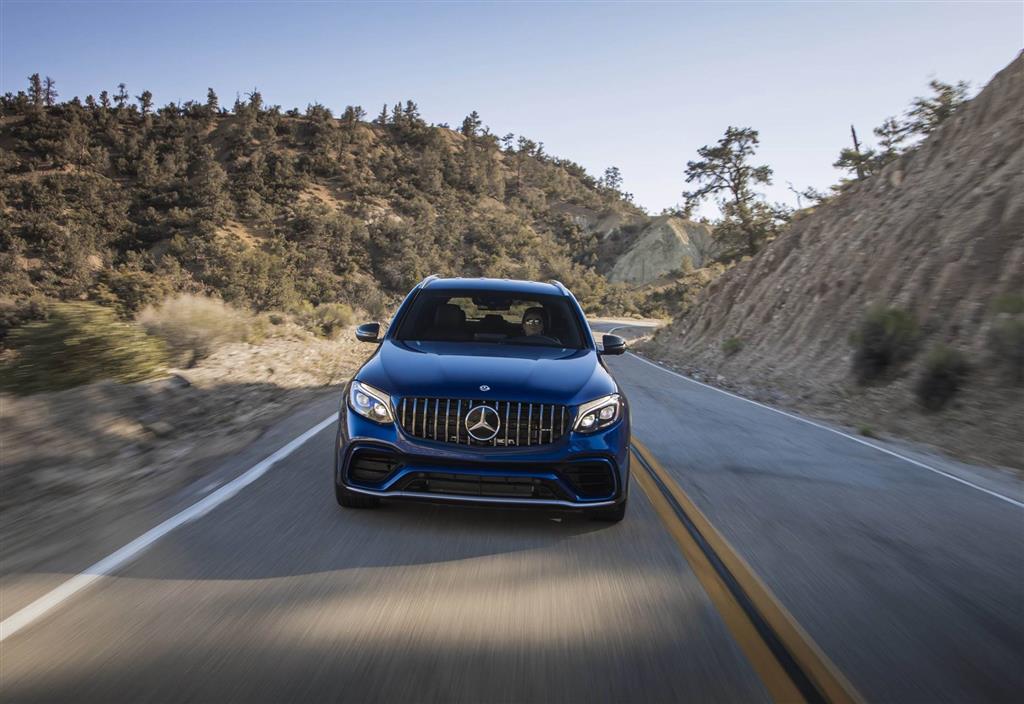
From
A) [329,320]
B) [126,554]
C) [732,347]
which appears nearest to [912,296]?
[732,347]

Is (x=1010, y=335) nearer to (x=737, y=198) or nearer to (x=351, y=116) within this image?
(x=737, y=198)

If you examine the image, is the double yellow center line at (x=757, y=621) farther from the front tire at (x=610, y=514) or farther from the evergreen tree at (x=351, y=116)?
the evergreen tree at (x=351, y=116)

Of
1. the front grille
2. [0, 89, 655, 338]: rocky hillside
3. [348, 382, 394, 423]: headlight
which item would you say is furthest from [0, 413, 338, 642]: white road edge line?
[0, 89, 655, 338]: rocky hillside

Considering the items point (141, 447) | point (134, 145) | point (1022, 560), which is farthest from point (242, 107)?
point (1022, 560)

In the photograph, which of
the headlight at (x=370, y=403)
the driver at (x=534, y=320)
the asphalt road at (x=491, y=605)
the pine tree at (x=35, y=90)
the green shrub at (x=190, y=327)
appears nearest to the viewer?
the asphalt road at (x=491, y=605)

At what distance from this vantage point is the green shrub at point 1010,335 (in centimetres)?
1116

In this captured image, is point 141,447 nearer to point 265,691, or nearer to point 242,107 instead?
point 265,691

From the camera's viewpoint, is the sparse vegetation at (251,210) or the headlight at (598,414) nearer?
the headlight at (598,414)

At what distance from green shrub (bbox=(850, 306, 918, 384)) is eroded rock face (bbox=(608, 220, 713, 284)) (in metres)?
65.2

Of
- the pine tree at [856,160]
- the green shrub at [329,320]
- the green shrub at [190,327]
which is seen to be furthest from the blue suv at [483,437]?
the pine tree at [856,160]

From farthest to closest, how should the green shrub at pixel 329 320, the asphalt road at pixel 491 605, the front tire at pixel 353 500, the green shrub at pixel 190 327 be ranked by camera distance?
the green shrub at pixel 329 320 < the green shrub at pixel 190 327 < the front tire at pixel 353 500 < the asphalt road at pixel 491 605

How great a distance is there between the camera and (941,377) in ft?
39.1

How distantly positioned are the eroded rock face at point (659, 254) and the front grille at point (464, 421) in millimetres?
77432

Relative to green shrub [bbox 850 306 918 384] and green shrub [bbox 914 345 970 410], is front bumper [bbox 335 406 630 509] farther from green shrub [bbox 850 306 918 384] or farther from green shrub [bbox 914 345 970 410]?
green shrub [bbox 850 306 918 384]
